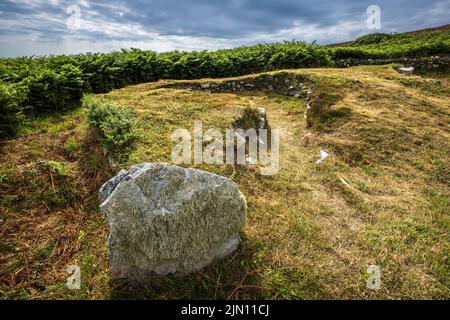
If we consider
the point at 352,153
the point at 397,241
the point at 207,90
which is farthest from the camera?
the point at 207,90

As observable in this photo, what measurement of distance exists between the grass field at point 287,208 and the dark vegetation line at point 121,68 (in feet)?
3.03

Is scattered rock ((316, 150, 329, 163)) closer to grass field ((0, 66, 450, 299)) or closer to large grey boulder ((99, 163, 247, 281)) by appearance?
grass field ((0, 66, 450, 299))

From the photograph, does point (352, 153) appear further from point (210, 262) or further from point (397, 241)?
point (210, 262)

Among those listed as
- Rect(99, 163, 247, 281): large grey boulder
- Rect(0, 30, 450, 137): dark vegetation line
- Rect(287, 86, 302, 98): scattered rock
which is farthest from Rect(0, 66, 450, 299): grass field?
Rect(287, 86, 302, 98): scattered rock

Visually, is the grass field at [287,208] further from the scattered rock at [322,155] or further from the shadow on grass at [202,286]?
the scattered rock at [322,155]

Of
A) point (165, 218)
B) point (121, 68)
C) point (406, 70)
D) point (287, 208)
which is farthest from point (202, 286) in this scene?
point (406, 70)

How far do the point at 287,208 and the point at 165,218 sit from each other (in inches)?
109

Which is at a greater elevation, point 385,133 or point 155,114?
point 155,114

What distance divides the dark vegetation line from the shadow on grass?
21.7 feet

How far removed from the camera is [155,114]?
9219 mm
